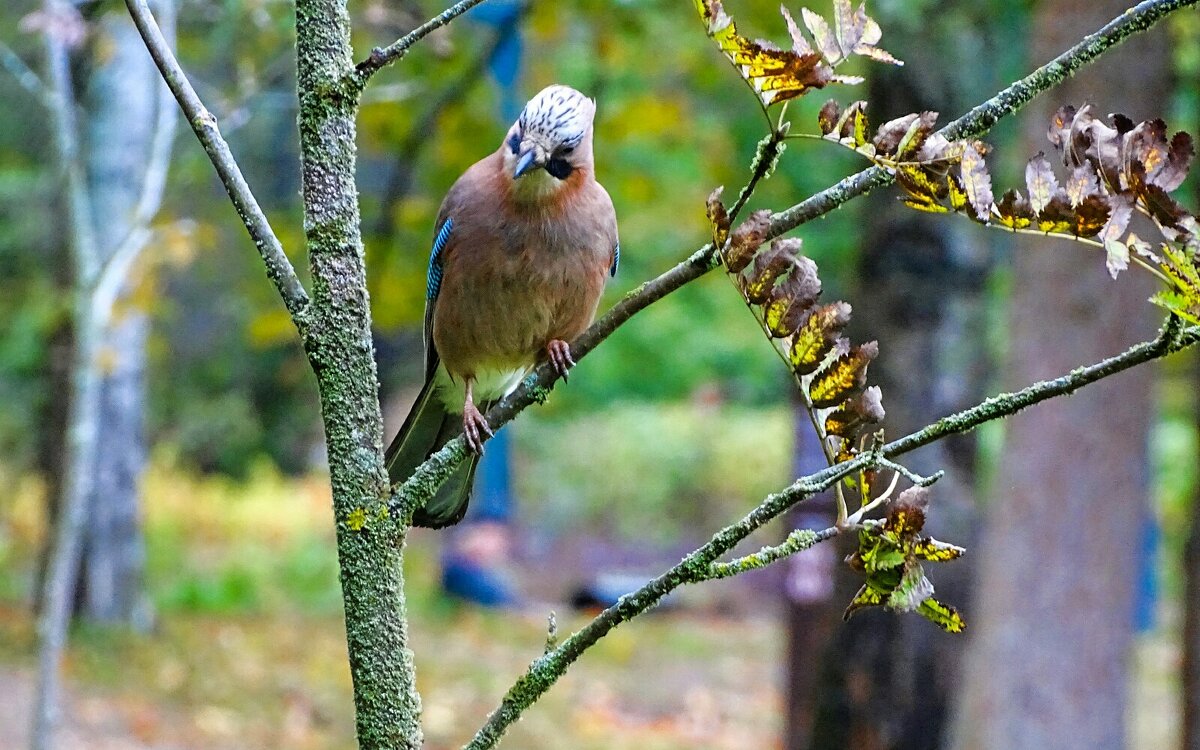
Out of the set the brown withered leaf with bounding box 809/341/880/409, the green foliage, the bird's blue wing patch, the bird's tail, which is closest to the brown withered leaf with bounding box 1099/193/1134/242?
the brown withered leaf with bounding box 809/341/880/409

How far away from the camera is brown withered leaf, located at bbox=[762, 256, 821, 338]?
4.76 ft

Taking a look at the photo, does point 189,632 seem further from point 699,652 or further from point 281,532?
point 281,532

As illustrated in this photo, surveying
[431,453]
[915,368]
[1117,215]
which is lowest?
[1117,215]

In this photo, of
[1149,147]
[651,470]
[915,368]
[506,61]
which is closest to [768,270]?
[1149,147]

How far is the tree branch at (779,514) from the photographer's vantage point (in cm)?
130

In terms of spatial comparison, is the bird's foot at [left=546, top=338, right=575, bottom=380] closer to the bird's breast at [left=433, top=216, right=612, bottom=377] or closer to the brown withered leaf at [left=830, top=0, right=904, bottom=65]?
the bird's breast at [left=433, top=216, right=612, bottom=377]

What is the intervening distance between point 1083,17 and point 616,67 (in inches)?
117

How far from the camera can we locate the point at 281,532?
664 inches

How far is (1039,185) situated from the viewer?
53.6 inches

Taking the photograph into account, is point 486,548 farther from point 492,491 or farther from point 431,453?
point 431,453

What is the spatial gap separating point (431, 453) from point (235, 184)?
5.08 feet

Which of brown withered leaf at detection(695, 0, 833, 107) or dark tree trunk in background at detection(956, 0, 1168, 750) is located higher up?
dark tree trunk in background at detection(956, 0, 1168, 750)

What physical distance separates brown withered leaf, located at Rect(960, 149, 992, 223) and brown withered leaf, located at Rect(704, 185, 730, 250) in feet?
0.76

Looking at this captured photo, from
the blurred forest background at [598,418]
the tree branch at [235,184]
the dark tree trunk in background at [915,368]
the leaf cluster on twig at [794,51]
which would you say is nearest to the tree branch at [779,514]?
the leaf cluster on twig at [794,51]
